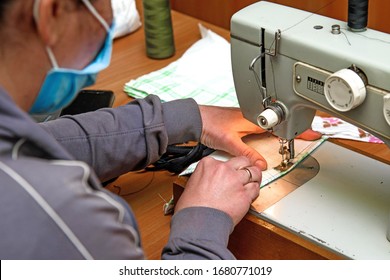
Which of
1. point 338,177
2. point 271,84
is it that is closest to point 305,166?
point 338,177

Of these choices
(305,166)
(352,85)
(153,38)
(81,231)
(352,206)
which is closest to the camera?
(81,231)

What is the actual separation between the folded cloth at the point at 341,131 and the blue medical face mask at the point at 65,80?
2.18 ft

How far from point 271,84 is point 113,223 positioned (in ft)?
1.65

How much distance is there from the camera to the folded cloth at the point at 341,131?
4.39 ft

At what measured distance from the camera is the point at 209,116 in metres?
1.30

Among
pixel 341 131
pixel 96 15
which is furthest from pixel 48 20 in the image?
pixel 341 131

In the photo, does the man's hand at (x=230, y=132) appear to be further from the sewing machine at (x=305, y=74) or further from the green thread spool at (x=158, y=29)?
the green thread spool at (x=158, y=29)

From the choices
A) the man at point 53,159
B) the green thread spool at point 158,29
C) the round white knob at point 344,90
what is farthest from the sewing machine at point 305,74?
the green thread spool at point 158,29

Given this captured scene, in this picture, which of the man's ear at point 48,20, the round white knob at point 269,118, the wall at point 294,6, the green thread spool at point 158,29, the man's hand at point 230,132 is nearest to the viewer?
the man's ear at point 48,20

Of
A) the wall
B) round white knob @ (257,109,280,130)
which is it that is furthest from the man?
the wall

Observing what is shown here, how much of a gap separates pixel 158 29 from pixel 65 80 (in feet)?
3.22

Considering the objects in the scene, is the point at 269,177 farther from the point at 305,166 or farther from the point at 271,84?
the point at 271,84

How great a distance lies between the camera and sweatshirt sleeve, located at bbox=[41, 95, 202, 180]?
1173 millimetres

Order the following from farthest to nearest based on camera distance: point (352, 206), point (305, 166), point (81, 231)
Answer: point (305, 166), point (352, 206), point (81, 231)
